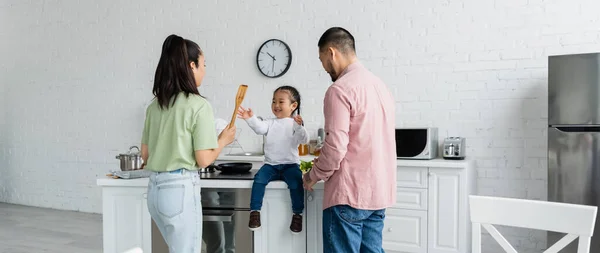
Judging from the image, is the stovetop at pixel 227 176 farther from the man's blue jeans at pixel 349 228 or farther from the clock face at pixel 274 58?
the clock face at pixel 274 58

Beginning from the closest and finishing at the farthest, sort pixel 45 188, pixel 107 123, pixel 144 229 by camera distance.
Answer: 1. pixel 144 229
2. pixel 107 123
3. pixel 45 188

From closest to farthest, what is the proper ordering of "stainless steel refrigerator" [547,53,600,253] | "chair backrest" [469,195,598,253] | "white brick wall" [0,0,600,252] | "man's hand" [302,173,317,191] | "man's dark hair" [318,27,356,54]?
1. "chair backrest" [469,195,598,253]
2. "man's dark hair" [318,27,356,54]
3. "man's hand" [302,173,317,191]
4. "stainless steel refrigerator" [547,53,600,253]
5. "white brick wall" [0,0,600,252]


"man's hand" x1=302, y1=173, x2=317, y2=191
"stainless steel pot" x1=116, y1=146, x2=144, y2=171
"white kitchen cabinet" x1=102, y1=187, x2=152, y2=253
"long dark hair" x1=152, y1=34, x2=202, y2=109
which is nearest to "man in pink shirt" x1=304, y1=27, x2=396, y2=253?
"man's hand" x1=302, y1=173, x2=317, y2=191

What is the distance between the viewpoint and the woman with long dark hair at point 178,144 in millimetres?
2109

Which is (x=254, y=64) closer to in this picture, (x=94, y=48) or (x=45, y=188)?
(x=94, y=48)

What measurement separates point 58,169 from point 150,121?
4.66 meters

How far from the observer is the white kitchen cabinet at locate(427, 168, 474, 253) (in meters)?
3.71

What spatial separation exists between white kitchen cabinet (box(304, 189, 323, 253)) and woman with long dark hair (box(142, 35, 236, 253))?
0.73 m

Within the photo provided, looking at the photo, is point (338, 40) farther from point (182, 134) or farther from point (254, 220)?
point (254, 220)

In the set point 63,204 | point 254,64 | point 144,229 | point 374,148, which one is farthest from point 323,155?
point 63,204

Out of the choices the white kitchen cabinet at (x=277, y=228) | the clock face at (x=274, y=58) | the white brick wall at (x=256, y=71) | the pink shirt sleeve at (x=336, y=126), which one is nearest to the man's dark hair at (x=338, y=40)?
the pink shirt sleeve at (x=336, y=126)

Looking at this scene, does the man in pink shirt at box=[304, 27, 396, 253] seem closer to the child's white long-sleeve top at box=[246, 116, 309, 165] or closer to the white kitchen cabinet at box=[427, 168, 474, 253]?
the child's white long-sleeve top at box=[246, 116, 309, 165]

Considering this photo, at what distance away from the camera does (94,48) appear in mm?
5867

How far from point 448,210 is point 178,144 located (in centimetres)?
244
